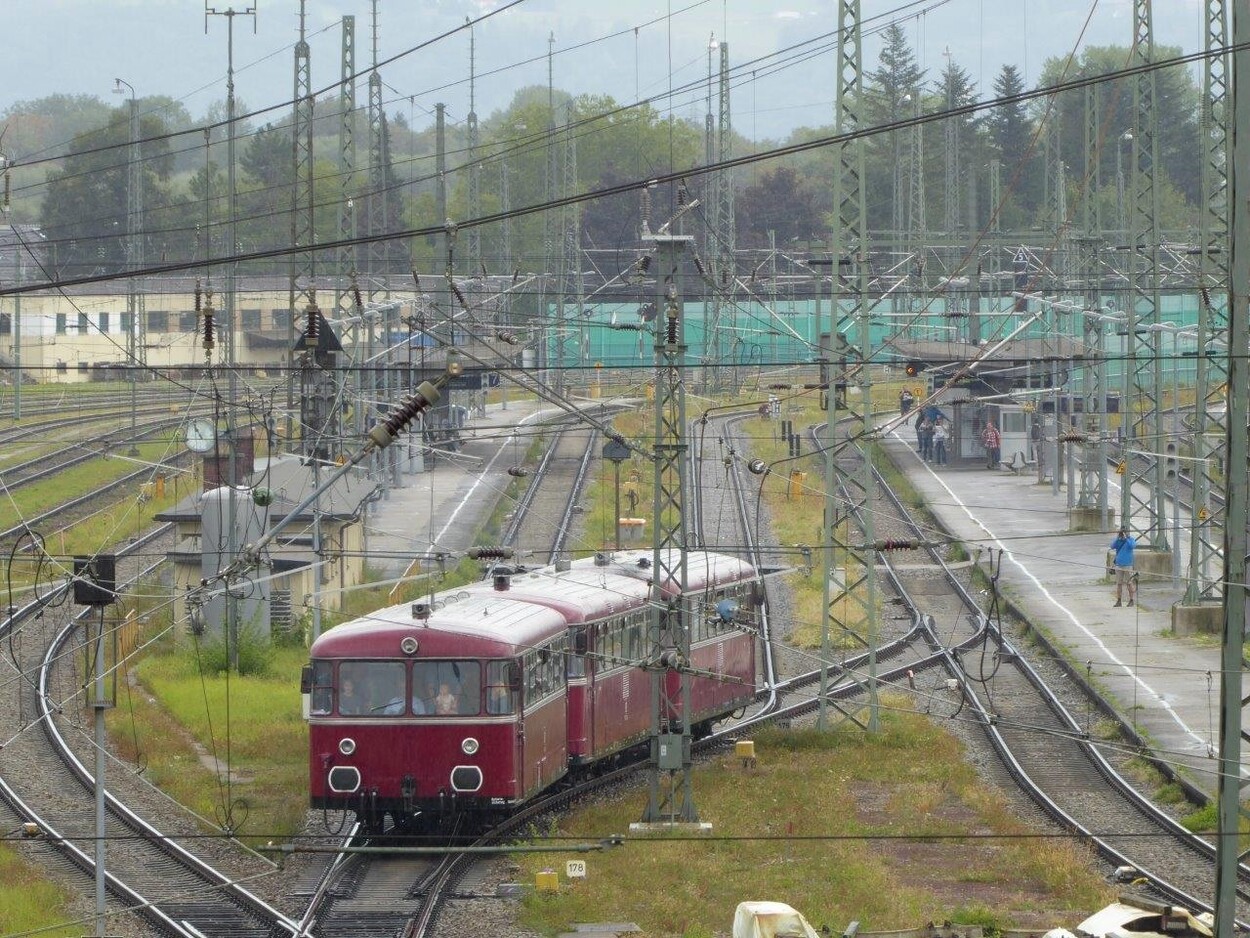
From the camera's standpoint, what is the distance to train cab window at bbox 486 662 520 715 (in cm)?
1825

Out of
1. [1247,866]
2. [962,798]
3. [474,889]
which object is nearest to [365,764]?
[474,889]

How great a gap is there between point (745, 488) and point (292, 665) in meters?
21.7

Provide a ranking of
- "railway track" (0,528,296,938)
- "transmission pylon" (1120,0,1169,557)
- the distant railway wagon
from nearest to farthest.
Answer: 1. "railway track" (0,528,296,938)
2. the distant railway wagon
3. "transmission pylon" (1120,0,1169,557)

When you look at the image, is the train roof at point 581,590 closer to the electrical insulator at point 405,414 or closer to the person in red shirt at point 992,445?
the electrical insulator at point 405,414

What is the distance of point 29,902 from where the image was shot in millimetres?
16062

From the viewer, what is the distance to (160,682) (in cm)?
2727

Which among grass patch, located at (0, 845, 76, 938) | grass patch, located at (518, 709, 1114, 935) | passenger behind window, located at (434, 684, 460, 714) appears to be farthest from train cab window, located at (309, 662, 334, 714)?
grass patch, located at (0, 845, 76, 938)

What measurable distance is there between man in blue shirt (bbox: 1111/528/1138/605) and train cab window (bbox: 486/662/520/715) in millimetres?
13742

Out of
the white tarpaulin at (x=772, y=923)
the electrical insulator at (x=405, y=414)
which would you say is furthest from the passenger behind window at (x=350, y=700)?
the electrical insulator at (x=405, y=414)

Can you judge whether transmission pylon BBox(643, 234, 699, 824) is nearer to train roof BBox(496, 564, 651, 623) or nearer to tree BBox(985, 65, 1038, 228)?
train roof BBox(496, 564, 651, 623)

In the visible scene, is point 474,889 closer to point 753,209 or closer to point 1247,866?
point 1247,866

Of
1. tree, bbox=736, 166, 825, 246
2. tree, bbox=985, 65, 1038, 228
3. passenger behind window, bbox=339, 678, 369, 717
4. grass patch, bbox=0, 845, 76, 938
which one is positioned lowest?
grass patch, bbox=0, 845, 76, 938

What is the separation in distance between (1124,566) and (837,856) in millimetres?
15161

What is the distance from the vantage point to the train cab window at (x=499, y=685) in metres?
18.2
